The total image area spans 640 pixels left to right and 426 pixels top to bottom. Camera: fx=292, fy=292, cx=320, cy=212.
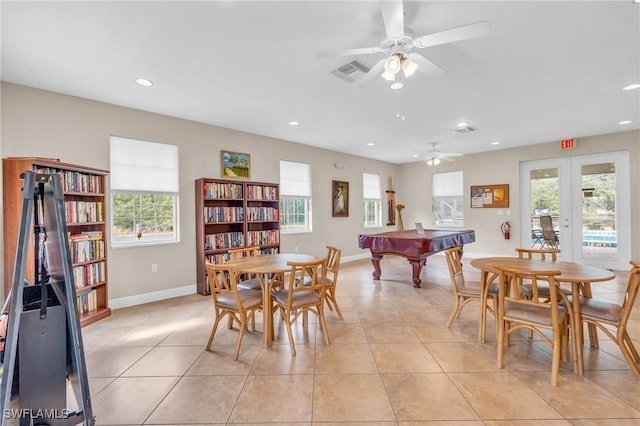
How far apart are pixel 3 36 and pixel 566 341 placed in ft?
17.2

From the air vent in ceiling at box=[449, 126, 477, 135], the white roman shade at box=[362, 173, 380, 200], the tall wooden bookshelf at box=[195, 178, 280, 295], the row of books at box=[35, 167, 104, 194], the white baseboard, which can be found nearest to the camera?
the row of books at box=[35, 167, 104, 194]

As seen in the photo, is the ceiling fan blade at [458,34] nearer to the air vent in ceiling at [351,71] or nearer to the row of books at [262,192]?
the air vent in ceiling at [351,71]

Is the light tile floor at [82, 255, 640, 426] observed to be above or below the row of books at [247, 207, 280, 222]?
below

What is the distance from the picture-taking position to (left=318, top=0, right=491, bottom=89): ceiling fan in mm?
1810

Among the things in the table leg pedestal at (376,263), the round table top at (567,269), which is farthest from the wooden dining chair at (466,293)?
the table leg pedestal at (376,263)

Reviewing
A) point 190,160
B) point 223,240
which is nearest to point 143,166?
point 190,160

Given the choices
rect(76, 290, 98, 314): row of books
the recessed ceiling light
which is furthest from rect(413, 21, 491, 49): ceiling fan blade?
rect(76, 290, 98, 314): row of books

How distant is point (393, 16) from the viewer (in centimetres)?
187

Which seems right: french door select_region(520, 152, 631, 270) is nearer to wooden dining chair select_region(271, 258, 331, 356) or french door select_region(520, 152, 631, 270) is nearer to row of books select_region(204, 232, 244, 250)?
wooden dining chair select_region(271, 258, 331, 356)

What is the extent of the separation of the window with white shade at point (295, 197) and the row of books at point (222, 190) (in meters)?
1.26

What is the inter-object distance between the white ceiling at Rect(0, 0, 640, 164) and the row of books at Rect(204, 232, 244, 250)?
1819 millimetres

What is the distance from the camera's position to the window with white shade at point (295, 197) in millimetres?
6078

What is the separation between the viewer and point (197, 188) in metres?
4.59

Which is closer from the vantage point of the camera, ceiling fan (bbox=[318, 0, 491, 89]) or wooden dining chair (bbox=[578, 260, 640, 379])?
ceiling fan (bbox=[318, 0, 491, 89])
